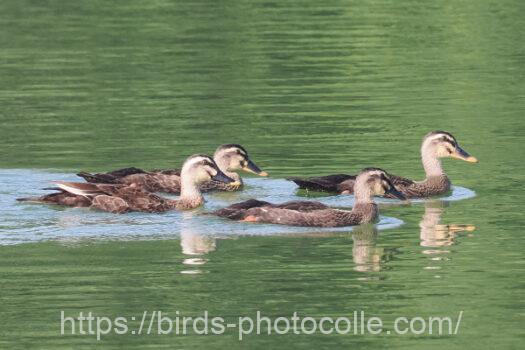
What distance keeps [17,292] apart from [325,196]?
5.97 m

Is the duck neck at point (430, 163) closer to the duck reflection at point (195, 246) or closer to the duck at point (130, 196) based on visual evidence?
the duck at point (130, 196)

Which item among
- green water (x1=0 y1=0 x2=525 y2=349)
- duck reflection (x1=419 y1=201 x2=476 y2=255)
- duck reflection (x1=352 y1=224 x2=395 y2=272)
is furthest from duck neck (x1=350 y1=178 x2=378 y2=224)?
duck reflection (x1=419 y1=201 x2=476 y2=255)

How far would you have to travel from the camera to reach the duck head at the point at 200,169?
69.8ft

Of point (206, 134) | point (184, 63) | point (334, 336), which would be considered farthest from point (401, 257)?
point (184, 63)

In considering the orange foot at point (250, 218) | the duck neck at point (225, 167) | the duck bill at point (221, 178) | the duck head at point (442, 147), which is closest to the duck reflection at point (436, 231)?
the orange foot at point (250, 218)

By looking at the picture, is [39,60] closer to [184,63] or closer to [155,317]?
[184,63]

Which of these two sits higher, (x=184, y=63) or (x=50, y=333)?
(x=184, y=63)

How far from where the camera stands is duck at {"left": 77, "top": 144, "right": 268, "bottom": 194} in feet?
72.4

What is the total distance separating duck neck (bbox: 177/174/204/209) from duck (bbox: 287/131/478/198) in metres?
1.20

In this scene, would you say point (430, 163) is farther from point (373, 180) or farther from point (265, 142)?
point (265, 142)

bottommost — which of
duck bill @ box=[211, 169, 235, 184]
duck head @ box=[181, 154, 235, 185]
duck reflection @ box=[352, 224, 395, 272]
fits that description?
duck reflection @ box=[352, 224, 395, 272]

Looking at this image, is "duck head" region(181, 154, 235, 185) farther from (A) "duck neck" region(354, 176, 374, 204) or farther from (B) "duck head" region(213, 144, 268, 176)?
(A) "duck neck" region(354, 176, 374, 204)

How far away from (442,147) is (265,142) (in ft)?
10.2

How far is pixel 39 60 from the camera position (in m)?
34.5
